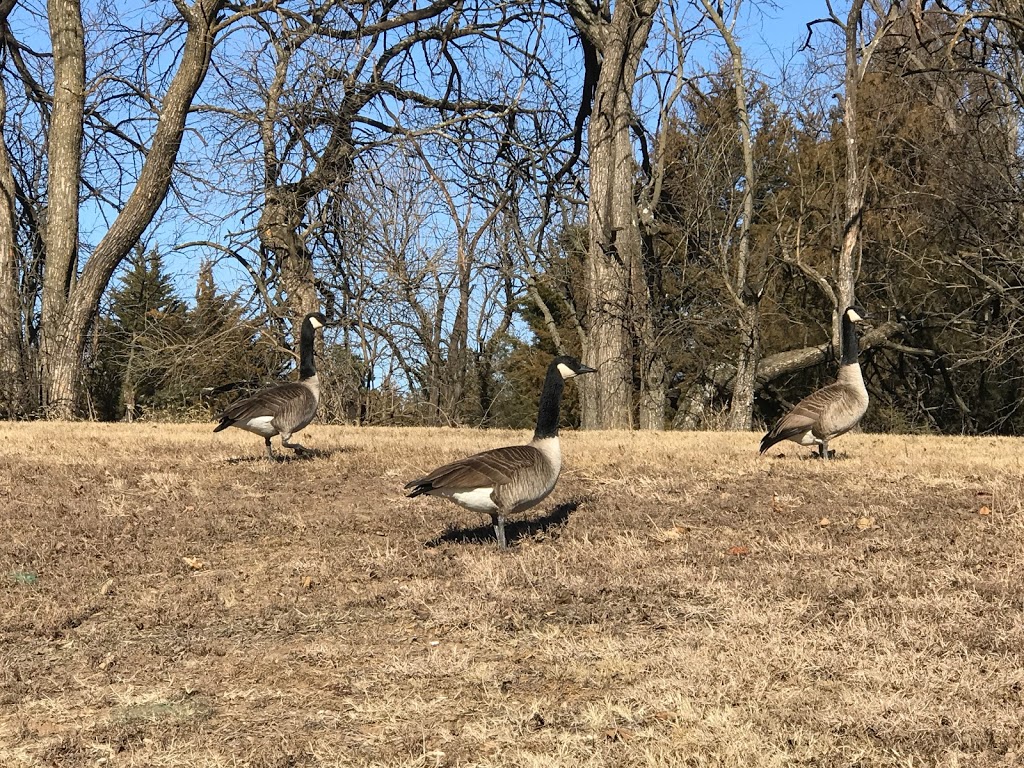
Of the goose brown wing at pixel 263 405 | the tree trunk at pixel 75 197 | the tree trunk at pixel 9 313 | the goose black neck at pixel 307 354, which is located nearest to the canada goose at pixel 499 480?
Result: the goose brown wing at pixel 263 405

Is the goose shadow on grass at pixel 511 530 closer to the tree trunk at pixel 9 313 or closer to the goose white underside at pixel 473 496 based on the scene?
the goose white underside at pixel 473 496

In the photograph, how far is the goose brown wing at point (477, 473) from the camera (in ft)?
22.6

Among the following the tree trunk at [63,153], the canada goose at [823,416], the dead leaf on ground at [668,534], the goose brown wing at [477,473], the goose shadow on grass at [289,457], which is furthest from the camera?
the tree trunk at [63,153]

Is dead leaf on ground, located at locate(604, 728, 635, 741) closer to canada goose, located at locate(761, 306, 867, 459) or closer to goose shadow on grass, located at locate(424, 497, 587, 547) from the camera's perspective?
goose shadow on grass, located at locate(424, 497, 587, 547)

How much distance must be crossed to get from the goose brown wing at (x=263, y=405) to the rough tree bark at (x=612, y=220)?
9.51m

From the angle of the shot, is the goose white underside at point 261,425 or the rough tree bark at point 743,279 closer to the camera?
the goose white underside at point 261,425

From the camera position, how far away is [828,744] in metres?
3.97

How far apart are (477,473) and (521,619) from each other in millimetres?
1446

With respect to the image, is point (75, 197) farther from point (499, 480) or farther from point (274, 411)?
point (499, 480)

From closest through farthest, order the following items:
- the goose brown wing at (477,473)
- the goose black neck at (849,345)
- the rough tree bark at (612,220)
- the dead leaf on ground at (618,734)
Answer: the dead leaf on ground at (618,734) < the goose brown wing at (477,473) < the goose black neck at (849,345) < the rough tree bark at (612,220)

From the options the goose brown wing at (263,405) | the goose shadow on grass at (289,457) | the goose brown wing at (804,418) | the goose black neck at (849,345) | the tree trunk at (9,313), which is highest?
the tree trunk at (9,313)

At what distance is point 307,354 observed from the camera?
39.7 ft

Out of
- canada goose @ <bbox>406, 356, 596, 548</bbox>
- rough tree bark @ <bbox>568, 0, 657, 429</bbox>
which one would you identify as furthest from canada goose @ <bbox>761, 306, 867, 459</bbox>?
rough tree bark @ <bbox>568, 0, 657, 429</bbox>

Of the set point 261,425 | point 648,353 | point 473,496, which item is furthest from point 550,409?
point 648,353
